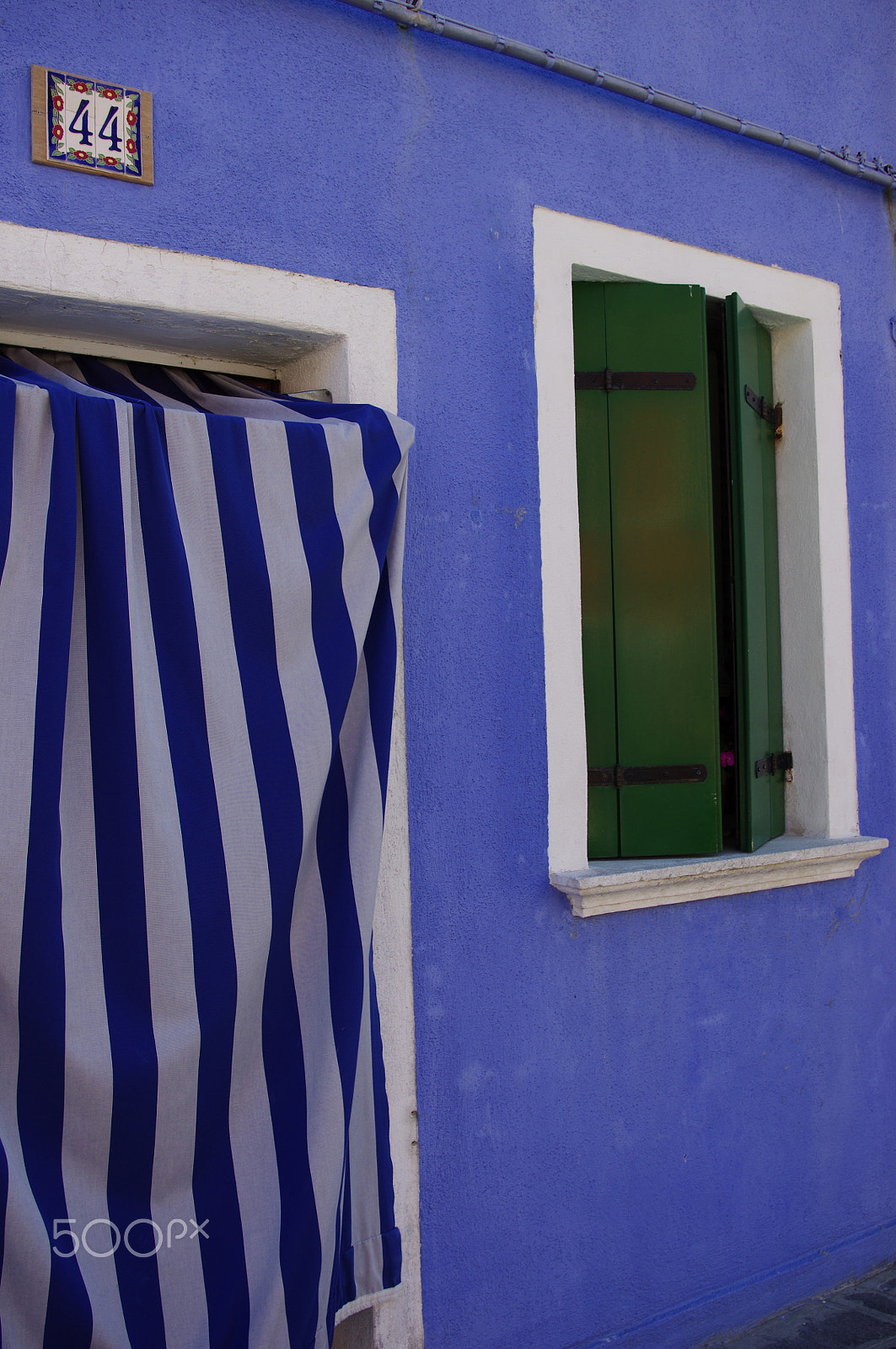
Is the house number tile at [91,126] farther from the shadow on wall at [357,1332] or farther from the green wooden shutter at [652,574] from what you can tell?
the shadow on wall at [357,1332]

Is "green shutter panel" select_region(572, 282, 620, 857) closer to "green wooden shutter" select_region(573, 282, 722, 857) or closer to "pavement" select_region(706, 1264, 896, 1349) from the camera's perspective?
"green wooden shutter" select_region(573, 282, 722, 857)

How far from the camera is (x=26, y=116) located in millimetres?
2250

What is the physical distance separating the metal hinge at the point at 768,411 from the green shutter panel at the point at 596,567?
0.58m

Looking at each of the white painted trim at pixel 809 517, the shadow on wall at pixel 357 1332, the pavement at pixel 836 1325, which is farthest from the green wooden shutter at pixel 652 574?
the pavement at pixel 836 1325

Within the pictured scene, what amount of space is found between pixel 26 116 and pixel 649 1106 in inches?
112

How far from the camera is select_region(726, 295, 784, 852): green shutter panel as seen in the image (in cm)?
340

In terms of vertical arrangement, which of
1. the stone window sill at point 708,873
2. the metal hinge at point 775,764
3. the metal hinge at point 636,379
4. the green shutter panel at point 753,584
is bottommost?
the stone window sill at point 708,873

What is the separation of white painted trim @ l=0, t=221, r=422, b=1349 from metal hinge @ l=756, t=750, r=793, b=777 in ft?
4.36

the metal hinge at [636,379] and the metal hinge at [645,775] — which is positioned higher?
the metal hinge at [636,379]

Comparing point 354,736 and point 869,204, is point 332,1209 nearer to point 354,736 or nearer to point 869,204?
point 354,736

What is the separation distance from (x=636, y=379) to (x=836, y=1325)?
282 cm

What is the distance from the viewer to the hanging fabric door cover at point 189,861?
6.73 feet

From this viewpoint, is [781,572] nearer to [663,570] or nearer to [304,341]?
[663,570]

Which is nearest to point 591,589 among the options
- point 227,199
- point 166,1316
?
point 227,199
